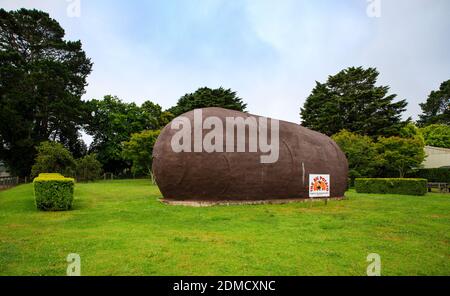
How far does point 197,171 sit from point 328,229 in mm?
6447

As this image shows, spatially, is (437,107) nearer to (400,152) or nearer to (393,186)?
(400,152)

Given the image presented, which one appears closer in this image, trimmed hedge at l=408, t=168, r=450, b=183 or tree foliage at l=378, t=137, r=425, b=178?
trimmed hedge at l=408, t=168, r=450, b=183

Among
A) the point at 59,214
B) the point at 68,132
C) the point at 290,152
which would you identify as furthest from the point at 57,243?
the point at 68,132

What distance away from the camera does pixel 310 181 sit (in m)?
15.3

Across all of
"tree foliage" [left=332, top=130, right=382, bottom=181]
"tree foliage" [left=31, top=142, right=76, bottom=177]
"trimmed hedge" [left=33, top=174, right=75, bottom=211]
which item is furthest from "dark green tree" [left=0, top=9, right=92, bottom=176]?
"tree foliage" [left=332, top=130, right=382, bottom=181]

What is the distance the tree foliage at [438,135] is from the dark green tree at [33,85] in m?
57.3

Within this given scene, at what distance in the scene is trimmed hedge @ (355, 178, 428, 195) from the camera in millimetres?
22766

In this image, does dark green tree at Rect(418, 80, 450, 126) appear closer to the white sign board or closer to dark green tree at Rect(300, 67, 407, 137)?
dark green tree at Rect(300, 67, 407, 137)

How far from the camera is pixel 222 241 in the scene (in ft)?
25.2

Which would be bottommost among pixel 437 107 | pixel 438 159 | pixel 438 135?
pixel 438 159

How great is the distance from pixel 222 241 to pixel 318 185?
9.20 m

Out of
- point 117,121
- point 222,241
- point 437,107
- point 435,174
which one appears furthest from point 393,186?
point 437,107

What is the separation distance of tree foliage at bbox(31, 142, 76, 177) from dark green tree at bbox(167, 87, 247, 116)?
1949 centimetres

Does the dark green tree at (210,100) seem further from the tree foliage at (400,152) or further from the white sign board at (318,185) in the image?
the white sign board at (318,185)
